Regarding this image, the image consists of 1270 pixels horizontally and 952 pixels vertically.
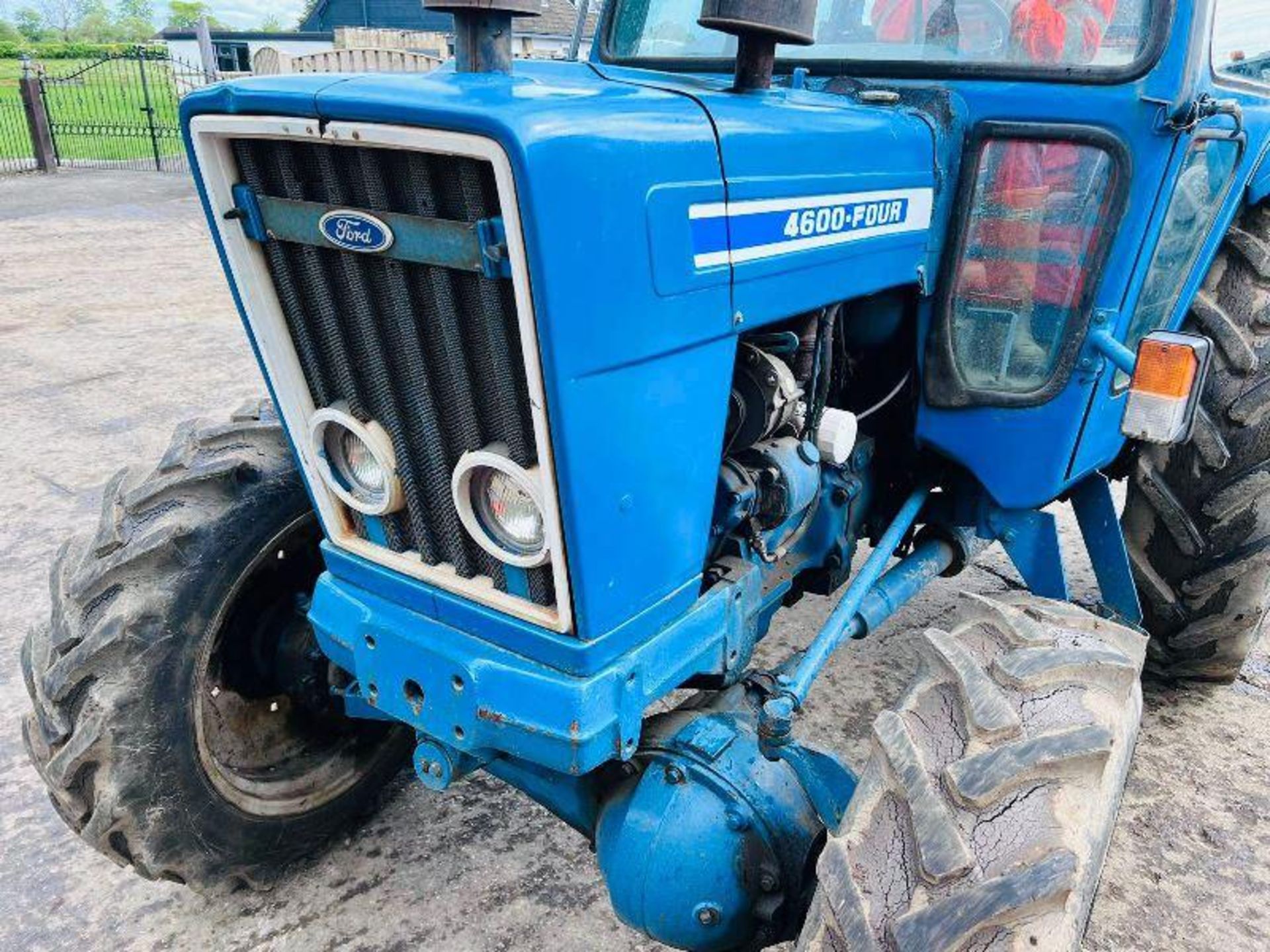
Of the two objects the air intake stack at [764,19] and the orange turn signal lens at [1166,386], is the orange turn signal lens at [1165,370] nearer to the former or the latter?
the orange turn signal lens at [1166,386]

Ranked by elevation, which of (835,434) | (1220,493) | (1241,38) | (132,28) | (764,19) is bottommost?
(1220,493)

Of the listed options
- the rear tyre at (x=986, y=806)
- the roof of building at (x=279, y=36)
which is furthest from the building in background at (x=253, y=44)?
the rear tyre at (x=986, y=806)

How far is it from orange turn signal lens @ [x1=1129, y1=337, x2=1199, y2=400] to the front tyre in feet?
5.82

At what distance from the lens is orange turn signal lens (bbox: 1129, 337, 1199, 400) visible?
6.15 feet

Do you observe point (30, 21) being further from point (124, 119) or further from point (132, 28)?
point (124, 119)

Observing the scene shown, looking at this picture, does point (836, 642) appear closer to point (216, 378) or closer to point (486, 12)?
point (486, 12)

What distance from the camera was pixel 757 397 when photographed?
186cm

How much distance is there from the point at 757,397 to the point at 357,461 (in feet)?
2.44

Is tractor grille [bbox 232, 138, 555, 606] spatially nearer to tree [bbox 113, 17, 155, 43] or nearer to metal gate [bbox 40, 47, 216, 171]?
metal gate [bbox 40, 47, 216, 171]

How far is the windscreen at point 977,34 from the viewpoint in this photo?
6.73ft

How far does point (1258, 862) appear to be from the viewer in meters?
2.58

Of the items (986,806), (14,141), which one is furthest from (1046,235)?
(14,141)

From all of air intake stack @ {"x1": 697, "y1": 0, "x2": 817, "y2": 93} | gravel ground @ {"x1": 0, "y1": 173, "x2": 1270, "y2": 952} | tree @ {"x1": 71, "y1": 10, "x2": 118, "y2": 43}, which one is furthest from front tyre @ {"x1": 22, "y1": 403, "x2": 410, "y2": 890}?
tree @ {"x1": 71, "y1": 10, "x2": 118, "y2": 43}

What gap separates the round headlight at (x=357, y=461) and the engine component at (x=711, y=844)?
2.22 ft
